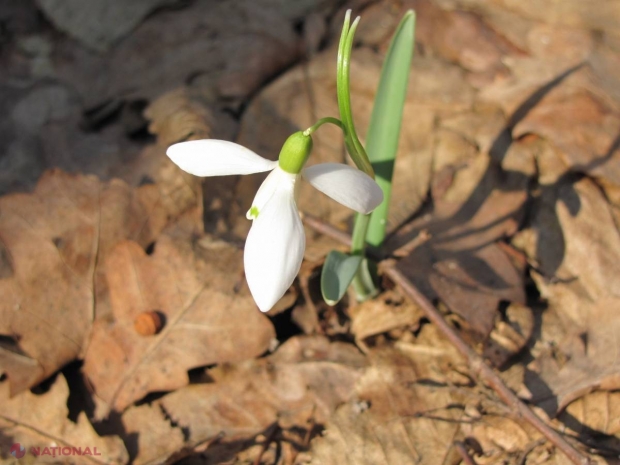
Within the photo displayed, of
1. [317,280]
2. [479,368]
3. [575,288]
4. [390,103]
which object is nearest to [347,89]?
[390,103]

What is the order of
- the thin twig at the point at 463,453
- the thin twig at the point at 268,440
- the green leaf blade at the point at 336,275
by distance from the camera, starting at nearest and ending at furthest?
the green leaf blade at the point at 336,275 → the thin twig at the point at 463,453 → the thin twig at the point at 268,440

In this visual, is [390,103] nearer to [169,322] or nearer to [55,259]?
[169,322]

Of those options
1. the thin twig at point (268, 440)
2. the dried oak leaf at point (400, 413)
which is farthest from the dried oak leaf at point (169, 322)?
the dried oak leaf at point (400, 413)

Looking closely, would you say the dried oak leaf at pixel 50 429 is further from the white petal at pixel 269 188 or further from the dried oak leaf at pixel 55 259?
the white petal at pixel 269 188

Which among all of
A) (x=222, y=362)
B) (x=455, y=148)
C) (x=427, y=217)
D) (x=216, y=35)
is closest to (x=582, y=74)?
(x=455, y=148)

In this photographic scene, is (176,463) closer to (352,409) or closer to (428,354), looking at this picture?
(352,409)

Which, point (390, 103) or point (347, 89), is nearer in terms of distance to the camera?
point (347, 89)
